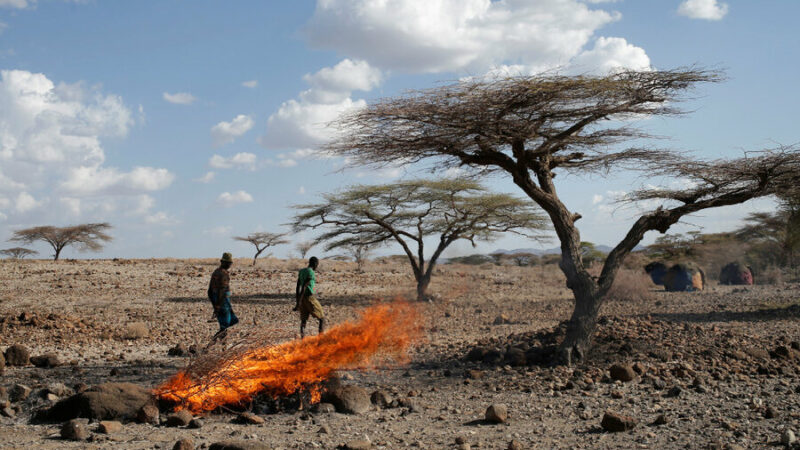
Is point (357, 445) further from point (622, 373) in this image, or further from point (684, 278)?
point (684, 278)

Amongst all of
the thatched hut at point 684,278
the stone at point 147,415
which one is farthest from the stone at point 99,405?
the thatched hut at point 684,278

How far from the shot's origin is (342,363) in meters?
8.74

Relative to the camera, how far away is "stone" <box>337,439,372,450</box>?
5.26 meters

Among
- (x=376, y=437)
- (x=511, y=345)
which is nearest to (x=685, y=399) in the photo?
(x=511, y=345)

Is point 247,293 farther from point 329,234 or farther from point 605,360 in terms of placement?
point 605,360

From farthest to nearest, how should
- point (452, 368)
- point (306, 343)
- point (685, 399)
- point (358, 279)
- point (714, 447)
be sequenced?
point (358, 279) → point (452, 368) → point (306, 343) → point (685, 399) → point (714, 447)

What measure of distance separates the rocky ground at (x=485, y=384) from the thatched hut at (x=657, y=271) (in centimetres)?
1126

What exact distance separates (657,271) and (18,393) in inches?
1076

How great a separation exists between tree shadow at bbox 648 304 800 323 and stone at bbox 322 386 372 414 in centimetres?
991

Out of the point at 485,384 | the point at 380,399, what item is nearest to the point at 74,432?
A: the point at 380,399

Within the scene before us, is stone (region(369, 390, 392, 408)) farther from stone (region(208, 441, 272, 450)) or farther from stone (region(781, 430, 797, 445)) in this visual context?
stone (region(781, 430, 797, 445))

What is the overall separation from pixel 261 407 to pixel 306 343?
166 centimetres

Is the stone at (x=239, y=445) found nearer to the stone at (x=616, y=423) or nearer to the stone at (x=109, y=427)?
the stone at (x=109, y=427)

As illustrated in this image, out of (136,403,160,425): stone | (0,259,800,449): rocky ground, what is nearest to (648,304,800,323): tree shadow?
(0,259,800,449): rocky ground
